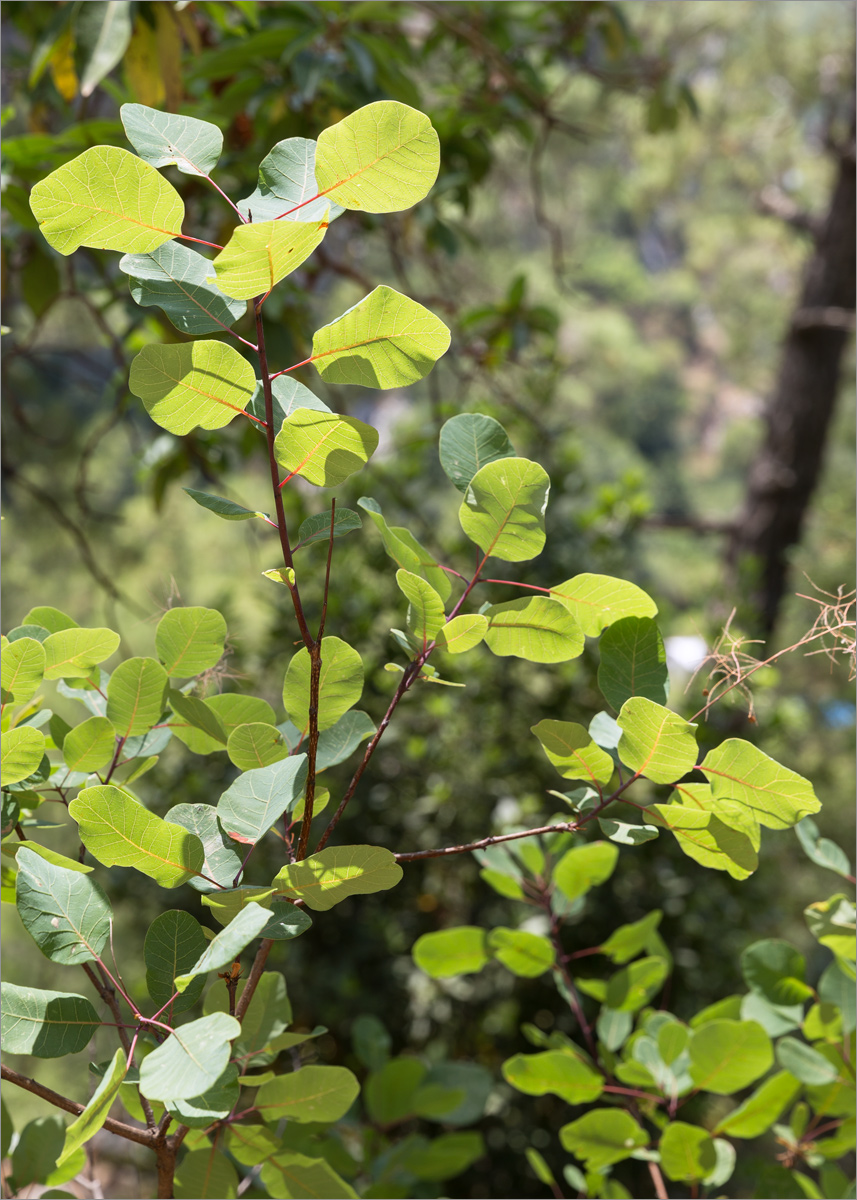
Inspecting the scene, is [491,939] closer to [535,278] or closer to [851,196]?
[851,196]

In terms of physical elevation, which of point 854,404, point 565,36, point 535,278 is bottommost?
point 535,278

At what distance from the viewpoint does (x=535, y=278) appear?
329 inches

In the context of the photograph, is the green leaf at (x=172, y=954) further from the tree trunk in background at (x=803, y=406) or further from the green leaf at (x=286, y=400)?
the tree trunk in background at (x=803, y=406)

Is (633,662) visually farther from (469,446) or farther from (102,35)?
(102,35)

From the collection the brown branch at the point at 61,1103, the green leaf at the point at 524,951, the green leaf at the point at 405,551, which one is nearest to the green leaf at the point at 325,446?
the green leaf at the point at 405,551

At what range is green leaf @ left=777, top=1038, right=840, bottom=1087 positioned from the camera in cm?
45

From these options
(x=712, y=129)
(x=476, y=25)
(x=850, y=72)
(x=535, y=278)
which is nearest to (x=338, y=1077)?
(x=476, y=25)

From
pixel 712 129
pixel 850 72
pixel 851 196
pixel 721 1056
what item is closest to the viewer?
pixel 721 1056

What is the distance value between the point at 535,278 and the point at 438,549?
7.82 m

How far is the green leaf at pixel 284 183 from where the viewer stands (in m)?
0.26

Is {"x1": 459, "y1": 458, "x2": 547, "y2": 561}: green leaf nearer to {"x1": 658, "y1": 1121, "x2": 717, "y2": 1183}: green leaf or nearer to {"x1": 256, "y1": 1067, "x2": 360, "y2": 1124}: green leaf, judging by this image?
{"x1": 256, "y1": 1067, "x2": 360, "y2": 1124}: green leaf

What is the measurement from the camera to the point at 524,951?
0.51m

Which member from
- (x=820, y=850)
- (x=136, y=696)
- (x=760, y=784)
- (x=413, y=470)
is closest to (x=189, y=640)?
(x=136, y=696)

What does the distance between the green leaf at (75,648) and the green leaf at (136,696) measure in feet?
0.04
